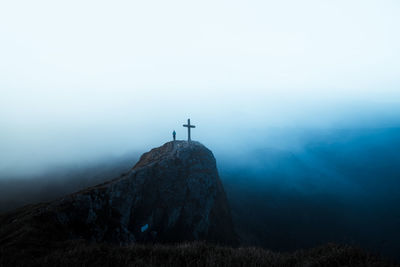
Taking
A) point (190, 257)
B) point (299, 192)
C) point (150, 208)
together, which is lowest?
point (299, 192)

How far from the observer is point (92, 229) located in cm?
1584

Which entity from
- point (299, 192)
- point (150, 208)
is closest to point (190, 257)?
point (150, 208)

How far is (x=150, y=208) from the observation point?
22.5 metres

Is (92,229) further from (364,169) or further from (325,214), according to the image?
(364,169)

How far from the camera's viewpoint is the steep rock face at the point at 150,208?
14573mm

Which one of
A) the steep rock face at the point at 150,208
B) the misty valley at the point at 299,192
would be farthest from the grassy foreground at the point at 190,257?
the misty valley at the point at 299,192

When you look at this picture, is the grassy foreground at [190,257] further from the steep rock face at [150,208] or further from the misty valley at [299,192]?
the misty valley at [299,192]

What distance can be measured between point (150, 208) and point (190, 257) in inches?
693

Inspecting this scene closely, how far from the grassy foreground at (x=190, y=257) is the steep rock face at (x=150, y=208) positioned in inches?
227

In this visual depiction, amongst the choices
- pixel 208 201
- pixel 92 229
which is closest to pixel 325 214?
pixel 208 201

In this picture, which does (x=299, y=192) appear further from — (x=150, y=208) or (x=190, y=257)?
(x=190, y=257)

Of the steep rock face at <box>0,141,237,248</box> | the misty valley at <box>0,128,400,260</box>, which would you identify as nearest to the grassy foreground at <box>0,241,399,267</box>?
the steep rock face at <box>0,141,237,248</box>

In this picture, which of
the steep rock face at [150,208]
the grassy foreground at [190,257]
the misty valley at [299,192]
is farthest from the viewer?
the misty valley at [299,192]

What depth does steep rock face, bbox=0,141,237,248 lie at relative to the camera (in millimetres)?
14573
